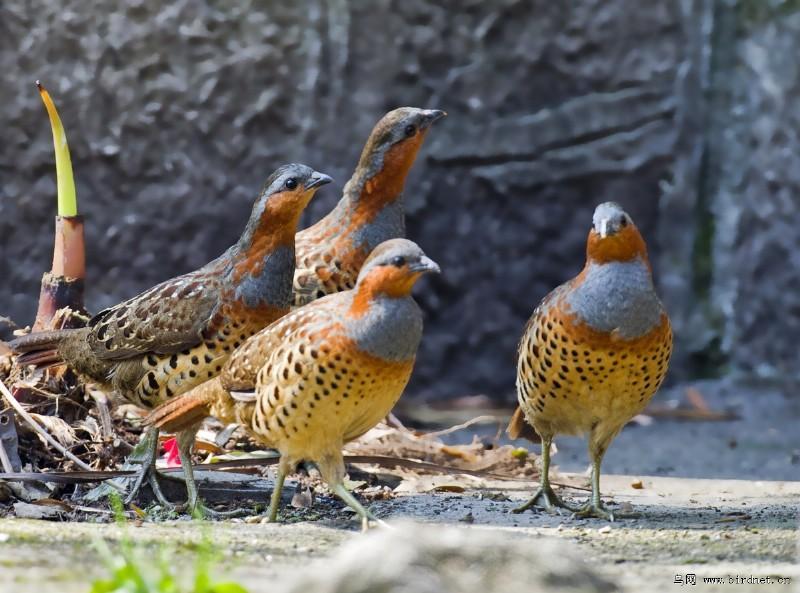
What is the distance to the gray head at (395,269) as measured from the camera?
4996 millimetres

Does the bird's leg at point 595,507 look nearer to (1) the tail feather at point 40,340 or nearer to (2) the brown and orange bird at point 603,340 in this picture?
(2) the brown and orange bird at point 603,340

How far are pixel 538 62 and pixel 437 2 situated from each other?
728 mm

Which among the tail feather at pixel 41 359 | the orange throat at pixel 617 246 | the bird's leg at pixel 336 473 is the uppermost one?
the orange throat at pixel 617 246

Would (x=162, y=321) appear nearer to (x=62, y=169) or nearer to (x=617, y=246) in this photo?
(x=62, y=169)

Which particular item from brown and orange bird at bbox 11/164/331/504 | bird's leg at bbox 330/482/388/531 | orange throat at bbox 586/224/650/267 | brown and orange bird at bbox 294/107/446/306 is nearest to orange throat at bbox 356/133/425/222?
brown and orange bird at bbox 294/107/446/306

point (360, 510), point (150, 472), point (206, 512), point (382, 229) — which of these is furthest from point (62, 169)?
point (360, 510)

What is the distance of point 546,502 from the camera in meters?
5.58

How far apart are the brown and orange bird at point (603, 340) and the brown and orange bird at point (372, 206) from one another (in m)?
1.24

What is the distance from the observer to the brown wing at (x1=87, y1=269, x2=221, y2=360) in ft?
18.5

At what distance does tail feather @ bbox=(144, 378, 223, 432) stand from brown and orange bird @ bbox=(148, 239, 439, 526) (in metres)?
0.12

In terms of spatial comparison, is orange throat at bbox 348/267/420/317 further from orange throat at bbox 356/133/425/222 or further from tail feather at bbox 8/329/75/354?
tail feather at bbox 8/329/75/354

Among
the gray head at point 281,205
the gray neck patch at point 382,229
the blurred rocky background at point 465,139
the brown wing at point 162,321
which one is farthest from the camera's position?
the blurred rocky background at point 465,139

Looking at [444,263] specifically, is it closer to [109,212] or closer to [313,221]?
[313,221]

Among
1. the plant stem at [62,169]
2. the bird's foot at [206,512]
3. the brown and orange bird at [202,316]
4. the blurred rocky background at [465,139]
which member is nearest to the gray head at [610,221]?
the brown and orange bird at [202,316]
